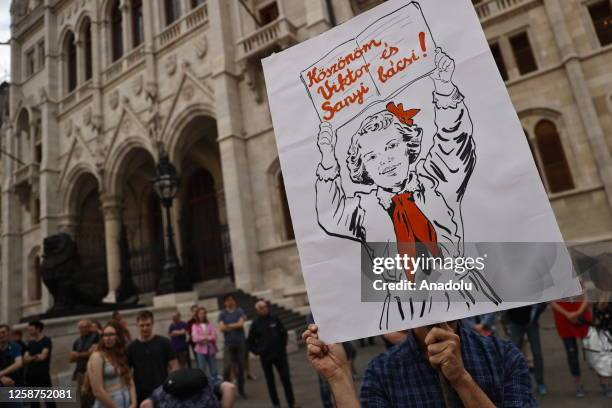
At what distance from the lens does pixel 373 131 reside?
183 cm

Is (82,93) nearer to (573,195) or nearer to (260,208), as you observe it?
(260,208)

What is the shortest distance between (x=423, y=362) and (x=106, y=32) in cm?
2410

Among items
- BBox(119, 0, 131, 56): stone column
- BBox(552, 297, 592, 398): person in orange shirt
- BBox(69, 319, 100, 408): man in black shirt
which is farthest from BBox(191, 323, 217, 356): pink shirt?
BBox(119, 0, 131, 56): stone column

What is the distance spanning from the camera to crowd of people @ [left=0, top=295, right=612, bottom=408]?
4.91 ft

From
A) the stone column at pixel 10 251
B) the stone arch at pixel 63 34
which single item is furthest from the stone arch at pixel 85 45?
the stone column at pixel 10 251

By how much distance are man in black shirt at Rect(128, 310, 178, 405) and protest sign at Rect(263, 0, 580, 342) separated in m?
2.84

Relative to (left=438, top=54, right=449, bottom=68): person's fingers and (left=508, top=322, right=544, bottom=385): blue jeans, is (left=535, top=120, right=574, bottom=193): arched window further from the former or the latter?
(left=438, top=54, right=449, bottom=68): person's fingers

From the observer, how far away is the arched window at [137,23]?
66.0 ft

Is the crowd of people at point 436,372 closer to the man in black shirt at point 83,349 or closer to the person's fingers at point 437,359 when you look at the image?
the person's fingers at point 437,359

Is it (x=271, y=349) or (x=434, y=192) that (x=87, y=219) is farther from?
(x=434, y=192)

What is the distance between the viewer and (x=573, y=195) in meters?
11.0

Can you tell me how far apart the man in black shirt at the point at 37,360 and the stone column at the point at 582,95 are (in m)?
12.6

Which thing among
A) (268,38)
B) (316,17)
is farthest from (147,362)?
(268,38)

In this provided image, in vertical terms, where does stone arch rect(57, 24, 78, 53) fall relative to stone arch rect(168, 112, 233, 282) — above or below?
above
